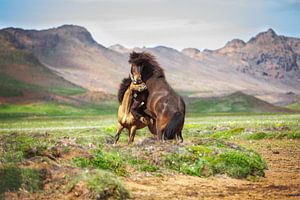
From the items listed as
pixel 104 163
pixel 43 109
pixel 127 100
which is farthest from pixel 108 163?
pixel 43 109

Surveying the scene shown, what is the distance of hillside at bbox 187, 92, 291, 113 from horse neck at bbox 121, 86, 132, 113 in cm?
12601

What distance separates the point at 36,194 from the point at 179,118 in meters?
9.20

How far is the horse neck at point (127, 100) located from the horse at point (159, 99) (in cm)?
60

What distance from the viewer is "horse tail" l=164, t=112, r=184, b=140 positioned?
20.4 metres

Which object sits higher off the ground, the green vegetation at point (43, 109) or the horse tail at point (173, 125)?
the horse tail at point (173, 125)

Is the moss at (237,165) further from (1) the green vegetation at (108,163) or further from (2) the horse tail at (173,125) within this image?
(2) the horse tail at (173,125)

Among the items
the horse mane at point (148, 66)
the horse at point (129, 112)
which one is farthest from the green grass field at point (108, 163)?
the horse mane at point (148, 66)

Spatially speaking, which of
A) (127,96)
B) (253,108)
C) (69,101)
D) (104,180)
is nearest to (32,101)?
(69,101)

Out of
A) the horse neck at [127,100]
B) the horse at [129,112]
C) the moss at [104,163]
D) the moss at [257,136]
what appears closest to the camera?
the moss at [104,163]

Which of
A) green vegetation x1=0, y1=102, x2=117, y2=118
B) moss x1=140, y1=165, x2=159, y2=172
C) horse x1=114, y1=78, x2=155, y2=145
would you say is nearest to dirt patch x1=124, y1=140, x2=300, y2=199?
moss x1=140, y1=165, x2=159, y2=172

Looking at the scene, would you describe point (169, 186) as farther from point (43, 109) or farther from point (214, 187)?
point (43, 109)

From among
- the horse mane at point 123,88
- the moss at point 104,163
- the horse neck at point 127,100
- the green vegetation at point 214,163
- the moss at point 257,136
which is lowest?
the moss at point 257,136

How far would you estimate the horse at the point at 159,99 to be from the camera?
2052 centimetres

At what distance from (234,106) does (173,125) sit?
13938 cm
